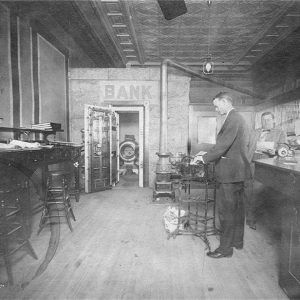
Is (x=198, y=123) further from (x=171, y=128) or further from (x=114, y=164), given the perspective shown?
(x=114, y=164)

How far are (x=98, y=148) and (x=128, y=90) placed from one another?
204 cm

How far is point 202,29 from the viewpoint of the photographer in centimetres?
609

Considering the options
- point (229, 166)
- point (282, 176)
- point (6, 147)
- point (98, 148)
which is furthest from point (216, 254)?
point (98, 148)

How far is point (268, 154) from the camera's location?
411cm

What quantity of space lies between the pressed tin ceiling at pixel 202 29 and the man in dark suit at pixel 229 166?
10.5 feet

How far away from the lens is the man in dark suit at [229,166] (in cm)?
288

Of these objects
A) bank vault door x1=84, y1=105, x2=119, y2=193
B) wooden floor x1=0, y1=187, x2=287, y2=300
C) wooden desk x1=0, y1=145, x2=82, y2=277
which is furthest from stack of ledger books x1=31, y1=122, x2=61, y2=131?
wooden floor x1=0, y1=187, x2=287, y2=300

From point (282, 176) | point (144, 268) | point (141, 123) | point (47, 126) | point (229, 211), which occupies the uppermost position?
point (141, 123)

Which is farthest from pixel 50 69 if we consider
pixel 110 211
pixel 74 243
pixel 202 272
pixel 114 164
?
pixel 202 272

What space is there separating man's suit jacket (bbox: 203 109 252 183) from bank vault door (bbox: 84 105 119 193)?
4.23m

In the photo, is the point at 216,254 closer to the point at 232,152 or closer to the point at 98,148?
the point at 232,152

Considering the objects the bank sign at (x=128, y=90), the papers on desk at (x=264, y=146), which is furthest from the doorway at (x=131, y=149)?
the papers on desk at (x=264, y=146)

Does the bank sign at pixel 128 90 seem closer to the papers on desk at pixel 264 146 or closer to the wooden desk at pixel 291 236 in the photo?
the papers on desk at pixel 264 146

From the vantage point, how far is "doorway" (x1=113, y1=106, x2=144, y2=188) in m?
7.58
